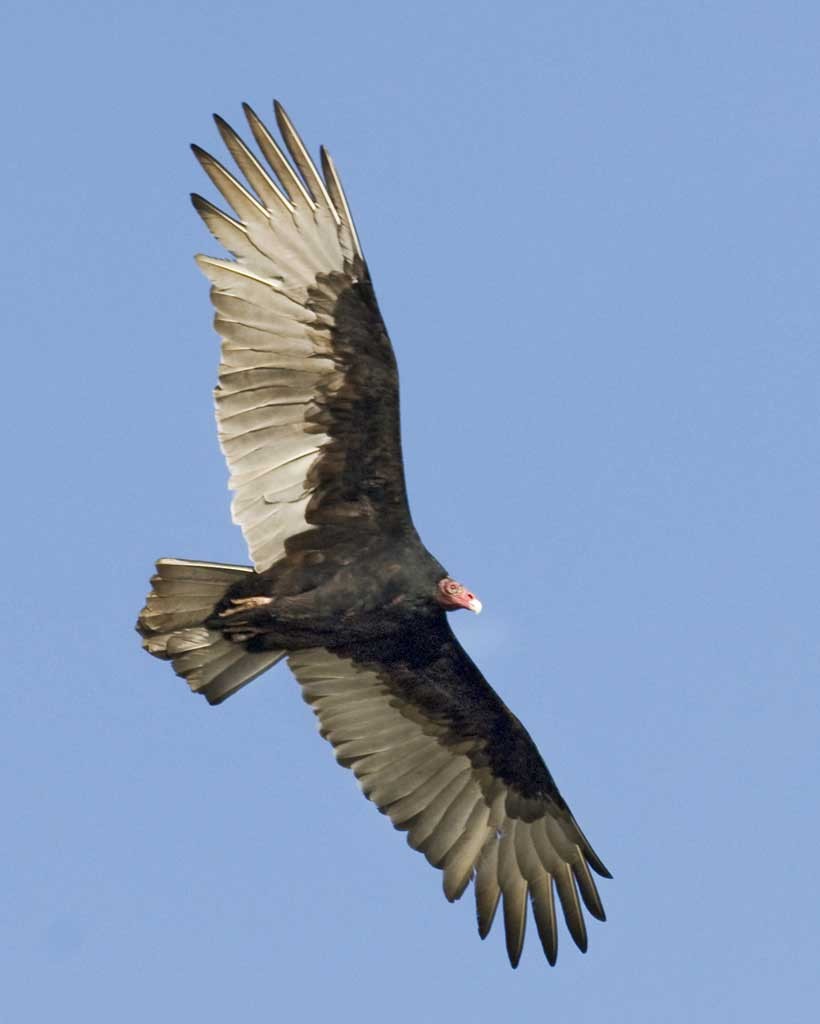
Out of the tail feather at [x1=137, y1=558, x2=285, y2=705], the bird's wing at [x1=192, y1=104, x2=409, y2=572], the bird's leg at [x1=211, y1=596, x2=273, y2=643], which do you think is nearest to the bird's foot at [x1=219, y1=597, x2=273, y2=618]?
the bird's leg at [x1=211, y1=596, x2=273, y2=643]

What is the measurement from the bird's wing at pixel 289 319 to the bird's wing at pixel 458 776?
1.51m

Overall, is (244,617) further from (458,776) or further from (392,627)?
(458,776)

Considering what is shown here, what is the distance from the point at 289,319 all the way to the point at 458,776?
3.03 m

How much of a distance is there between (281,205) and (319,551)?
1776 millimetres

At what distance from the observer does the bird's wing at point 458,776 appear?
35.9ft

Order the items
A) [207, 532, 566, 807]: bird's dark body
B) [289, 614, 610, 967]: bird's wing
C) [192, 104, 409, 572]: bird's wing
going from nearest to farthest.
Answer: [192, 104, 409, 572]: bird's wing
[207, 532, 566, 807]: bird's dark body
[289, 614, 610, 967]: bird's wing

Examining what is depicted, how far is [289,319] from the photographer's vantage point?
983 cm

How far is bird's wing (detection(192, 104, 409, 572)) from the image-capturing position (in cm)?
978

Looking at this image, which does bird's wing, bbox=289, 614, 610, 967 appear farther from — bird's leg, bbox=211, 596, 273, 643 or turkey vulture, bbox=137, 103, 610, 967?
bird's leg, bbox=211, 596, 273, 643

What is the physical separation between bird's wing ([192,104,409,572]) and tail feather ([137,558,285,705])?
1.73ft

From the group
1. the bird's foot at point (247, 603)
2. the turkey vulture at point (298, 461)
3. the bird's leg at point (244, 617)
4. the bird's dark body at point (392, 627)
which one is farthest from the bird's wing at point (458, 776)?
the bird's foot at point (247, 603)

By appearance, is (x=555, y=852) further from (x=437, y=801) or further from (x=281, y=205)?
(x=281, y=205)

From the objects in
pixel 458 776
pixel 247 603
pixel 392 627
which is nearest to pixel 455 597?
pixel 392 627

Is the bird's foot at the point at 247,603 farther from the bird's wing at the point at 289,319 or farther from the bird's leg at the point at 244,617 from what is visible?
the bird's wing at the point at 289,319
